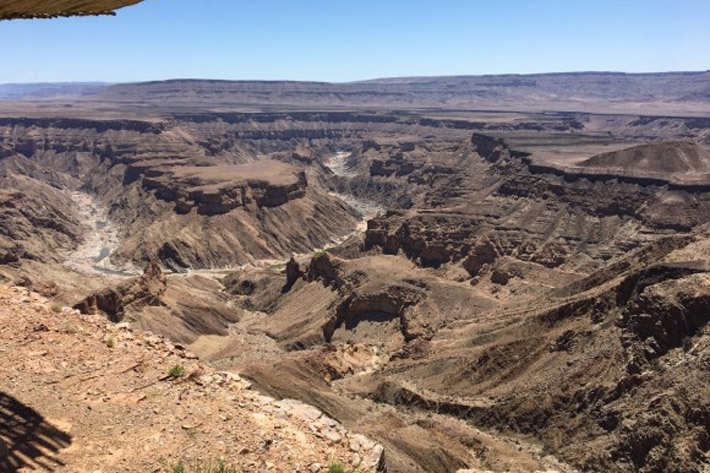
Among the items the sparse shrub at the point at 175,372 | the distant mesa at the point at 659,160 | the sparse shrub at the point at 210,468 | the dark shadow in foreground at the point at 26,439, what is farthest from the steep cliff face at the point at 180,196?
the sparse shrub at the point at 210,468

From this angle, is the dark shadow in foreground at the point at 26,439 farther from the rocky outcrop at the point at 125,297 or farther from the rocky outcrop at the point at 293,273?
the rocky outcrop at the point at 293,273

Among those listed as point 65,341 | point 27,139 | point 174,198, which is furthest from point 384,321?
point 27,139

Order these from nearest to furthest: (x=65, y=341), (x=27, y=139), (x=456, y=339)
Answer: (x=65, y=341) < (x=456, y=339) < (x=27, y=139)

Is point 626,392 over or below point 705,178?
below

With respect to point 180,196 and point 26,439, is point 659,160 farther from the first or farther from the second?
point 26,439

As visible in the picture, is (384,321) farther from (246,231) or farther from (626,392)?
(246,231)

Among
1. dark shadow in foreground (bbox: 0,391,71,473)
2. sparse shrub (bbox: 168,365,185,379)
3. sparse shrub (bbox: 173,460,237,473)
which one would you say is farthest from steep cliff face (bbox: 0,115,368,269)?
sparse shrub (bbox: 173,460,237,473)

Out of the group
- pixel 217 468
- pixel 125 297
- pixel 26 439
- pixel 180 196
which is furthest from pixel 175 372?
pixel 180 196
